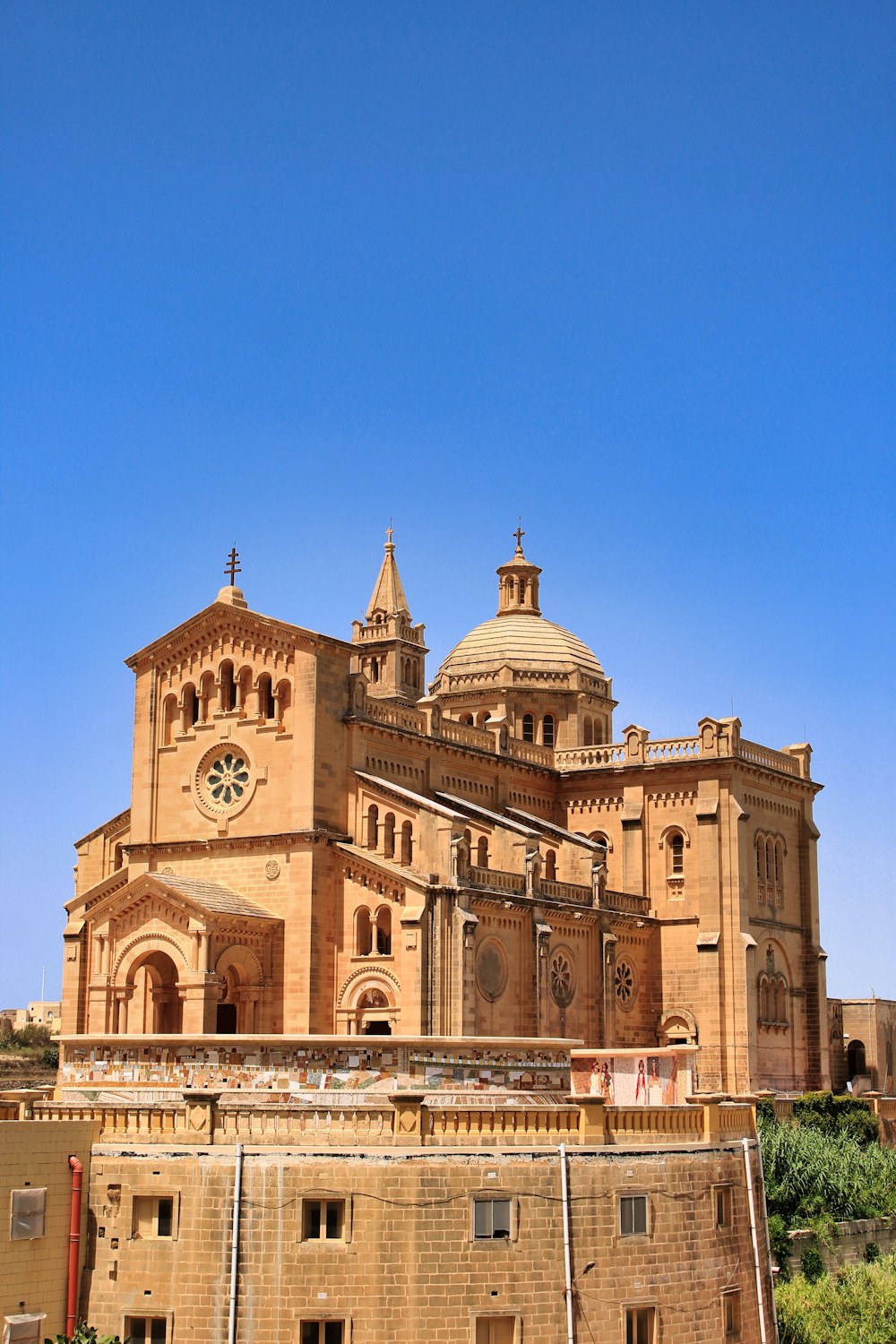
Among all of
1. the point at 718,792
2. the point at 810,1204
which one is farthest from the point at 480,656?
the point at 810,1204

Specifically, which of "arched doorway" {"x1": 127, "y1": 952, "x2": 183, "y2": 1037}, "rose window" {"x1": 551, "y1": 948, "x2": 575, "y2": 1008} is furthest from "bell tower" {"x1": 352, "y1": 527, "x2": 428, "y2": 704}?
"arched doorway" {"x1": 127, "y1": 952, "x2": 183, "y2": 1037}

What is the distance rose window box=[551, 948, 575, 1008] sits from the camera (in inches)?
2128

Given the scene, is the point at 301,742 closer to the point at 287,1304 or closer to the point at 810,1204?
the point at 810,1204

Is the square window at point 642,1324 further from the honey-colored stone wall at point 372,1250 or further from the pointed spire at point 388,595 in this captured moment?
the pointed spire at point 388,595

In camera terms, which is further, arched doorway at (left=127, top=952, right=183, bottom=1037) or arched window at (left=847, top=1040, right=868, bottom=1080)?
arched window at (left=847, top=1040, right=868, bottom=1080)

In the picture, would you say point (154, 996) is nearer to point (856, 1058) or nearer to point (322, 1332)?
point (322, 1332)

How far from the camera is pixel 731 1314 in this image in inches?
1168

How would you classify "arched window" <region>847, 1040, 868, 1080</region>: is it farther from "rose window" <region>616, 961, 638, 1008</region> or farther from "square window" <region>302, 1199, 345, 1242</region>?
"square window" <region>302, 1199, 345, 1242</region>

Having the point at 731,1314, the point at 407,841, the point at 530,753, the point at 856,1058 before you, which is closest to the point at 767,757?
the point at 530,753

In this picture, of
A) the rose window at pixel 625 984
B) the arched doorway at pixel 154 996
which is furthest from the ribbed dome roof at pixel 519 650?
the arched doorway at pixel 154 996

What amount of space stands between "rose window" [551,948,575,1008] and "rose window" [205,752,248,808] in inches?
425

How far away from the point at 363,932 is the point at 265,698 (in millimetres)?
7390

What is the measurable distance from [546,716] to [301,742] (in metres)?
22.4

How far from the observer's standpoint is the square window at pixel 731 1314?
→ 29.3 metres
